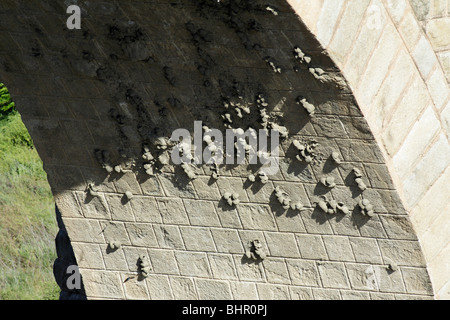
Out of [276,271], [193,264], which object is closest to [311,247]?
[276,271]

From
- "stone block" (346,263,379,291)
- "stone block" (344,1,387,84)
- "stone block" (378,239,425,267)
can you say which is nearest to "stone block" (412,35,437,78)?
"stone block" (344,1,387,84)

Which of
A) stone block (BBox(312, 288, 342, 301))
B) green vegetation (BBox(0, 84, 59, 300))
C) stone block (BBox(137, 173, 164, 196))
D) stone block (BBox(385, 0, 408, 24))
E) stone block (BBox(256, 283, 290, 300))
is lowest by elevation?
stone block (BBox(312, 288, 342, 301))

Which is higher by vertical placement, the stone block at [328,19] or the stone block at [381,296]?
the stone block at [328,19]

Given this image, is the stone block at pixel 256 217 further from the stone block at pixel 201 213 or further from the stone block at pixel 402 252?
the stone block at pixel 402 252

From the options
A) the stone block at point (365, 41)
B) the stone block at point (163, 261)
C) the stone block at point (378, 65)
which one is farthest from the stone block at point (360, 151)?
the stone block at point (163, 261)

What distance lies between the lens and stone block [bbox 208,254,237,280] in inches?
159

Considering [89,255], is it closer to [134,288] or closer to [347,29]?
[134,288]

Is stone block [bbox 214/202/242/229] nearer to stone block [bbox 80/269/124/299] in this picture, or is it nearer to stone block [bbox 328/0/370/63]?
stone block [bbox 80/269/124/299]

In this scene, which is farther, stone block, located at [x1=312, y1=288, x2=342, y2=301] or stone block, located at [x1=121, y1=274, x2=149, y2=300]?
stone block, located at [x1=121, y1=274, x2=149, y2=300]

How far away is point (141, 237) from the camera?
4148 mm

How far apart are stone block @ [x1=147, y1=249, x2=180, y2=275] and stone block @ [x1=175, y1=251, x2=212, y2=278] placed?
0.12 ft

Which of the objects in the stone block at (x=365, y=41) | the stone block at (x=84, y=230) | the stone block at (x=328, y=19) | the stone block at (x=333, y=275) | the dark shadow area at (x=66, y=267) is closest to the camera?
the stone block at (x=328, y=19)

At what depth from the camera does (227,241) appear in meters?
3.97

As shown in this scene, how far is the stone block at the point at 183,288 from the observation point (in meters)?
4.20
